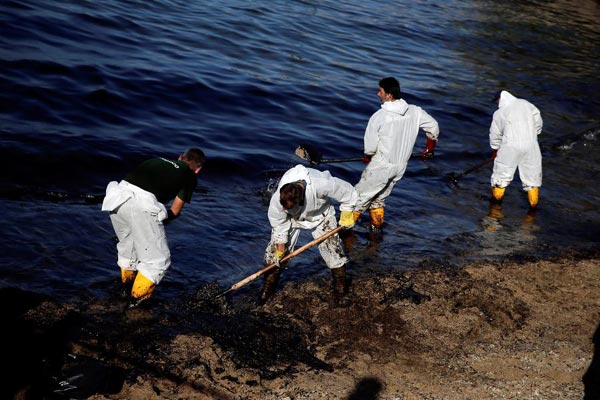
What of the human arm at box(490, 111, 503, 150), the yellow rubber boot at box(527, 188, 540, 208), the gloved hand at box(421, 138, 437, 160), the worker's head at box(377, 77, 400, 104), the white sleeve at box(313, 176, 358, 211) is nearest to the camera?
the white sleeve at box(313, 176, 358, 211)

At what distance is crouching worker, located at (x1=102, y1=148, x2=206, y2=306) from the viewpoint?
6855 millimetres

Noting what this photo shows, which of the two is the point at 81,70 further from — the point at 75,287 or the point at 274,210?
the point at 274,210

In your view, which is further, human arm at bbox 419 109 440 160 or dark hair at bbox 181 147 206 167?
human arm at bbox 419 109 440 160

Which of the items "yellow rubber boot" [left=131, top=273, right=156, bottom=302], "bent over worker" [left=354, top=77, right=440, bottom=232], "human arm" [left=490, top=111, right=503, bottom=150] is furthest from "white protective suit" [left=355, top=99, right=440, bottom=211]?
"yellow rubber boot" [left=131, top=273, right=156, bottom=302]

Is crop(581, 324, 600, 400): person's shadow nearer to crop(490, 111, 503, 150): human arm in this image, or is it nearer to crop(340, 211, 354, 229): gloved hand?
crop(340, 211, 354, 229): gloved hand

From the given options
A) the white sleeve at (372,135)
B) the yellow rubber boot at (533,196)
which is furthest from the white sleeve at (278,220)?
the yellow rubber boot at (533,196)

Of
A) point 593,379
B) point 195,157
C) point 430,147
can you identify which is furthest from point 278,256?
point 430,147

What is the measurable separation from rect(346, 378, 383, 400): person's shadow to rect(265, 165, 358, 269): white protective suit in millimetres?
1818

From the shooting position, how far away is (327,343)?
6.92m

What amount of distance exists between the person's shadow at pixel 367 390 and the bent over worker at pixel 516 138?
6.39 meters

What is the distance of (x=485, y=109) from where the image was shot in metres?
19.5

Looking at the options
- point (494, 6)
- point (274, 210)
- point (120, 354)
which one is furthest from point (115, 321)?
point (494, 6)

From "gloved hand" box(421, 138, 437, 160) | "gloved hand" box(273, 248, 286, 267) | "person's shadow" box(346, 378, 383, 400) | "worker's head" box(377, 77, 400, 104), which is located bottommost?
"person's shadow" box(346, 378, 383, 400)

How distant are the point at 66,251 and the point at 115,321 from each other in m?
2.13
